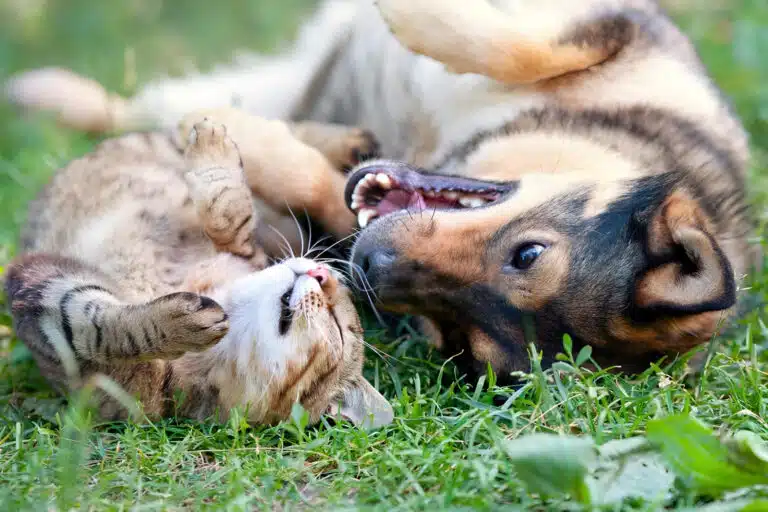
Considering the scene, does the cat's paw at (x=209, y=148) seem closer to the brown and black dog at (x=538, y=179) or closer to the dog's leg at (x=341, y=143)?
the brown and black dog at (x=538, y=179)

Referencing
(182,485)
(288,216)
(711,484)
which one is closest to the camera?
(711,484)

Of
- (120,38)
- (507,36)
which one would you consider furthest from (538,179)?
(120,38)

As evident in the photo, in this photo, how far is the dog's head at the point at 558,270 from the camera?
326cm

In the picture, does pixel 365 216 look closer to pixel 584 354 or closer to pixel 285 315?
pixel 285 315

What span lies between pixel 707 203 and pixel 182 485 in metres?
2.54

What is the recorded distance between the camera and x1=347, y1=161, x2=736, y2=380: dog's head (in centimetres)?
326

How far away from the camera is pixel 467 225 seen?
3.45 m

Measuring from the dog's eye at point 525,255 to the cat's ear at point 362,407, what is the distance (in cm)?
71

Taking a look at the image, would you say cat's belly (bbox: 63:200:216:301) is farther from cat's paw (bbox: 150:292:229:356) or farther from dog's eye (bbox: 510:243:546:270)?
dog's eye (bbox: 510:243:546:270)

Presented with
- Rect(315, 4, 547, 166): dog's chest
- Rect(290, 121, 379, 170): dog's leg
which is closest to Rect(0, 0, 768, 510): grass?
Rect(290, 121, 379, 170): dog's leg

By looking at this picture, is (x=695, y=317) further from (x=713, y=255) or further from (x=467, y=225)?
(x=467, y=225)

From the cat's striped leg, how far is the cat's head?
40cm

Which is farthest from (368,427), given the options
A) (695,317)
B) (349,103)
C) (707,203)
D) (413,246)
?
(349,103)

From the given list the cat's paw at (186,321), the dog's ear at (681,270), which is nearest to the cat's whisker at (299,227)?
the cat's paw at (186,321)
